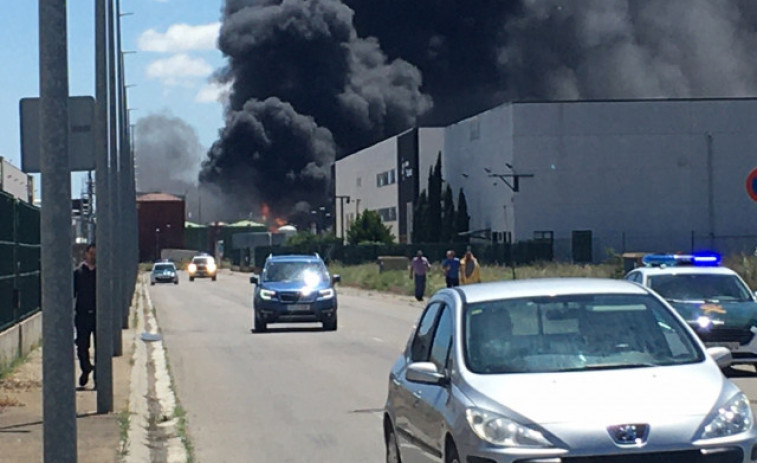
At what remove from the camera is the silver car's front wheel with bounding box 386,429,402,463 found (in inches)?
343

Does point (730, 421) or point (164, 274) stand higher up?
point (730, 421)

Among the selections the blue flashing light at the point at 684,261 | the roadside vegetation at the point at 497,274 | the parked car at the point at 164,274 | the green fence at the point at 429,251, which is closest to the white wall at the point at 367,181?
the green fence at the point at 429,251

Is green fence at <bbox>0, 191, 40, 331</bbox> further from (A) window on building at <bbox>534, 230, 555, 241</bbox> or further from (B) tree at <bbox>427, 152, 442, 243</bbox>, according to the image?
(B) tree at <bbox>427, 152, 442, 243</bbox>

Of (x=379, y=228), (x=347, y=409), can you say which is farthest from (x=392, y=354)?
(x=379, y=228)

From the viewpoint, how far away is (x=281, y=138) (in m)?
125

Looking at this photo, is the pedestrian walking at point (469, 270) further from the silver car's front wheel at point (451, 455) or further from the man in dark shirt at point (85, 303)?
the silver car's front wheel at point (451, 455)

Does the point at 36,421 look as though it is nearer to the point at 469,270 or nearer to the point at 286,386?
the point at 286,386

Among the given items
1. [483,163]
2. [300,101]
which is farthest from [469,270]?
[300,101]

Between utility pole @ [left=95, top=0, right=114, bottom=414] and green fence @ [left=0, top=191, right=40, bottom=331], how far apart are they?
2359 millimetres

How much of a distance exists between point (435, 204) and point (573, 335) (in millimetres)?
71636

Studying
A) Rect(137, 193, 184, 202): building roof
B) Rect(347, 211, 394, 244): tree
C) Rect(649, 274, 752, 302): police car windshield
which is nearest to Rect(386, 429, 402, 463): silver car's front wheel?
Rect(649, 274, 752, 302): police car windshield

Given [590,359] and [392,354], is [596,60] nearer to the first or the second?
[392,354]

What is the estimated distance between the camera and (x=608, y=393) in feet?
22.8

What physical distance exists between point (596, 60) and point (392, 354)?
112 metres
